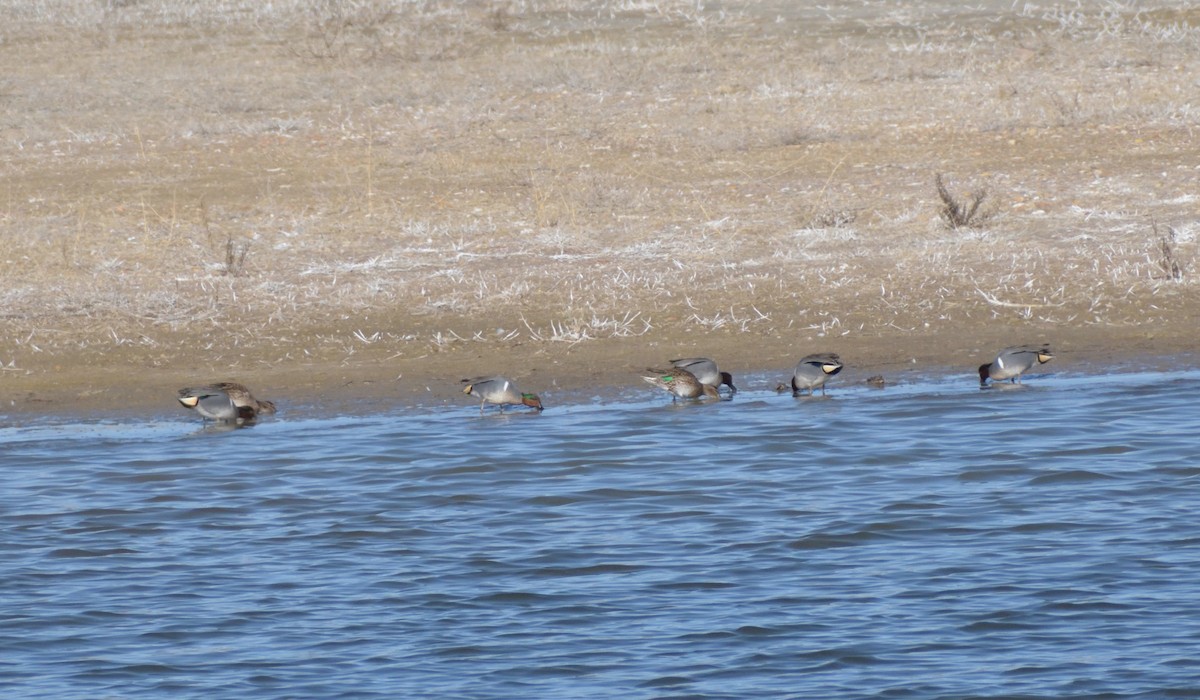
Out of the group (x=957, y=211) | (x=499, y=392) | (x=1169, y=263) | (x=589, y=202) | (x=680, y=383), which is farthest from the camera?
(x=589, y=202)

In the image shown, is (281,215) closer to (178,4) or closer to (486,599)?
(486,599)

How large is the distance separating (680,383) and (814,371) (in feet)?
2.55

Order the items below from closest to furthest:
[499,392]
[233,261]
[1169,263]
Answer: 1. [499,392]
2. [1169,263]
3. [233,261]

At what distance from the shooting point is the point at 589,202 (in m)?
14.2

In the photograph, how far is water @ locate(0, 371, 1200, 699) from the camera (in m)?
6.48

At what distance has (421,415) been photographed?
33.6 feet

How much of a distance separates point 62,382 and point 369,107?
8384 mm

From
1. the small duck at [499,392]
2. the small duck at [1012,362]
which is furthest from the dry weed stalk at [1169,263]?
the small duck at [499,392]

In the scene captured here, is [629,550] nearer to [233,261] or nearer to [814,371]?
[814,371]

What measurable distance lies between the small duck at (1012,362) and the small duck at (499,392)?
266cm

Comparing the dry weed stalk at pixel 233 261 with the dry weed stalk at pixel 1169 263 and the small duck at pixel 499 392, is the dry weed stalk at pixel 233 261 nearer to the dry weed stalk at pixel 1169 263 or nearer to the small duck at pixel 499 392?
the small duck at pixel 499 392

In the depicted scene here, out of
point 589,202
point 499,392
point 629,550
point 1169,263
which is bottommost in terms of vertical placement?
point 629,550

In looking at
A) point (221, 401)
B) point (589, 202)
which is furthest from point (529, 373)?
point (589, 202)

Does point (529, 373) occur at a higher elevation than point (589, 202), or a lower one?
lower
